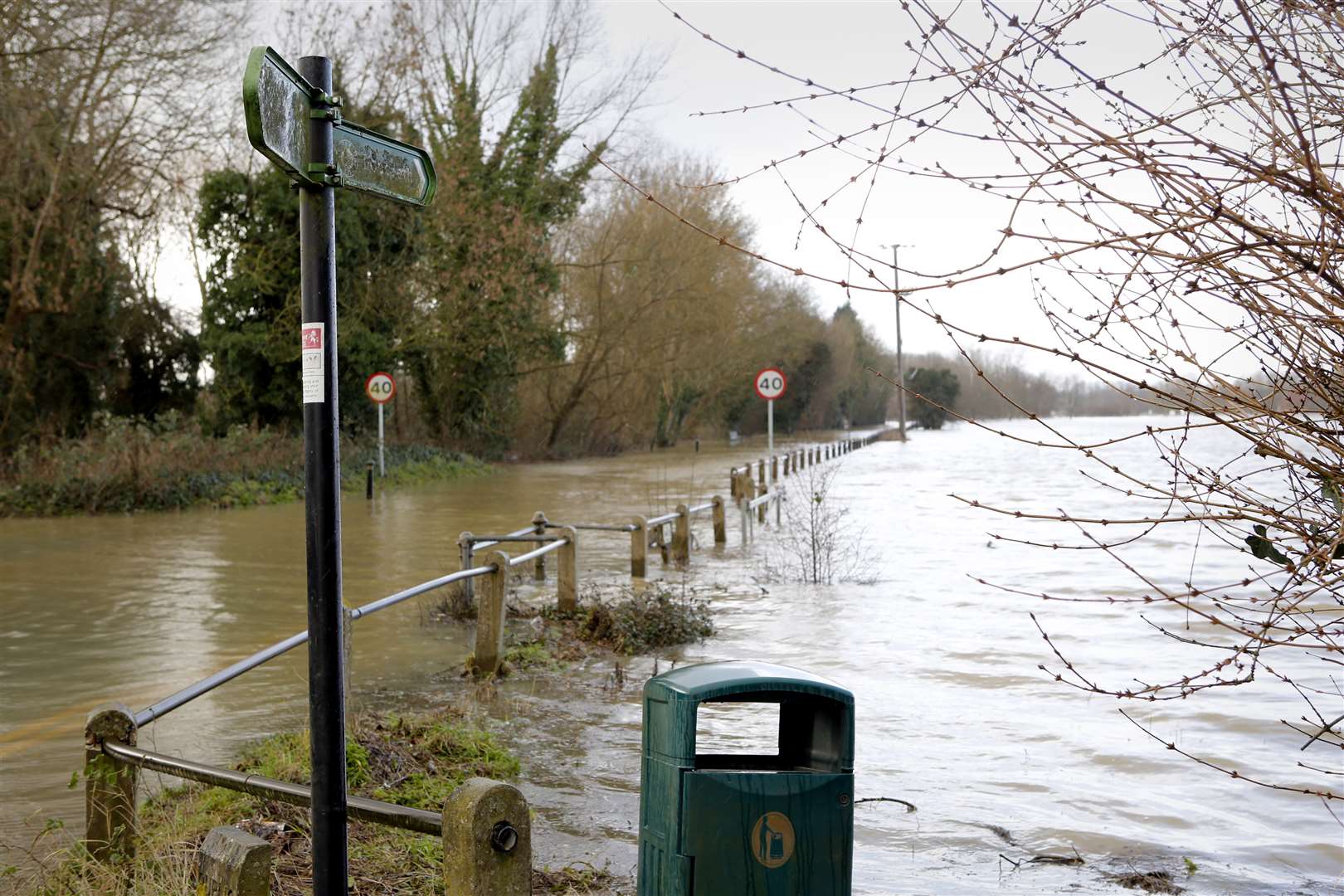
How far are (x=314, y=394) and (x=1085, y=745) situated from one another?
21.2 feet

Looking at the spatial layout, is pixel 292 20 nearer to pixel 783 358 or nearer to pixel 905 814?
pixel 905 814

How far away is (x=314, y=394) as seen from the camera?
310cm

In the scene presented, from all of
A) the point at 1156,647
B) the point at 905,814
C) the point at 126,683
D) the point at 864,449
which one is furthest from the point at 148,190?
the point at 864,449

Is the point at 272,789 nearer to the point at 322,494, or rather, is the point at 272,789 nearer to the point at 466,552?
the point at 322,494

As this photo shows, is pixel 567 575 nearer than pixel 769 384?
Yes

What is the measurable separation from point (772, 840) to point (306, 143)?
2214 mm

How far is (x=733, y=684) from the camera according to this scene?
3375 millimetres

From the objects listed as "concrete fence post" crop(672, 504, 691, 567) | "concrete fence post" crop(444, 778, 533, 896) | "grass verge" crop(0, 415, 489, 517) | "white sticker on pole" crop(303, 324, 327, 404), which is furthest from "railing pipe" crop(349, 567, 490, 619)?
"grass verge" crop(0, 415, 489, 517)

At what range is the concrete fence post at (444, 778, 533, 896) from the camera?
3266 mm

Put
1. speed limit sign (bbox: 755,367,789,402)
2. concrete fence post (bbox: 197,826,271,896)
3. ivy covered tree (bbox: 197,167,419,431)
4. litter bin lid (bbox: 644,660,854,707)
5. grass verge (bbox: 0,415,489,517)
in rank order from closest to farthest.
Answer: concrete fence post (bbox: 197,826,271,896)
litter bin lid (bbox: 644,660,854,707)
grass verge (bbox: 0,415,489,517)
speed limit sign (bbox: 755,367,789,402)
ivy covered tree (bbox: 197,167,419,431)

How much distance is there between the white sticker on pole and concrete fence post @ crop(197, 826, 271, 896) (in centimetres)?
122

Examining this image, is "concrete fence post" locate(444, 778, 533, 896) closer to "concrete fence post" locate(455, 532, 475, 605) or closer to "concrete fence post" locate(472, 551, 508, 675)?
"concrete fence post" locate(472, 551, 508, 675)

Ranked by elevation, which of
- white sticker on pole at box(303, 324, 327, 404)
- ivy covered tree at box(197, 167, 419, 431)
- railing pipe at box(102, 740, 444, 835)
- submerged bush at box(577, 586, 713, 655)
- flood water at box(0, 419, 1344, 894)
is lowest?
flood water at box(0, 419, 1344, 894)

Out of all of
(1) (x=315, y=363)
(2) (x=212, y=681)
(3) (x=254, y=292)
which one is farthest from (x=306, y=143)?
(3) (x=254, y=292)
